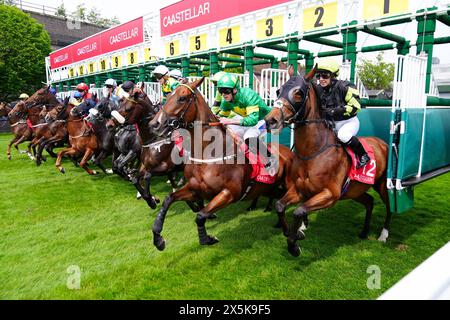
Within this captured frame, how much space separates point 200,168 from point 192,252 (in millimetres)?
1160

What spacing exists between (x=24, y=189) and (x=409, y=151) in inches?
303

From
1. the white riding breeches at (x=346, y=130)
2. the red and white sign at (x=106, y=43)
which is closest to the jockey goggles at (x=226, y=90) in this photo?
the white riding breeches at (x=346, y=130)

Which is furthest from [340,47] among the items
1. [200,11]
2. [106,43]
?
[106,43]

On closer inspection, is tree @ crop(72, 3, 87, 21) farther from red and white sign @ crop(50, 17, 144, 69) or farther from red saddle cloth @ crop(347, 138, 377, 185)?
red saddle cloth @ crop(347, 138, 377, 185)

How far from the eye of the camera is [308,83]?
3.54 m

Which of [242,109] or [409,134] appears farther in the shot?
[242,109]

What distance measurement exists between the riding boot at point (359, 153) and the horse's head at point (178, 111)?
1.90 m

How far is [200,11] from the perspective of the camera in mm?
8773

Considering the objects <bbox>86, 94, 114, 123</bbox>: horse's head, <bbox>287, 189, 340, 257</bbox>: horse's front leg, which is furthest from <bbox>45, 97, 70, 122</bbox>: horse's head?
<bbox>287, 189, 340, 257</bbox>: horse's front leg

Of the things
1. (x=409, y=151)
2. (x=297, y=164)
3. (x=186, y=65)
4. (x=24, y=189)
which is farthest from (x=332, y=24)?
(x=24, y=189)

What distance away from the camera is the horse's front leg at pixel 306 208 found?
11.4 feet

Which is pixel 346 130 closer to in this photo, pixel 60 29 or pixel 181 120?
pixel 181 120

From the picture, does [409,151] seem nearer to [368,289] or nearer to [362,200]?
[362,200]

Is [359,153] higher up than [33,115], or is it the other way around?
[33,115]
